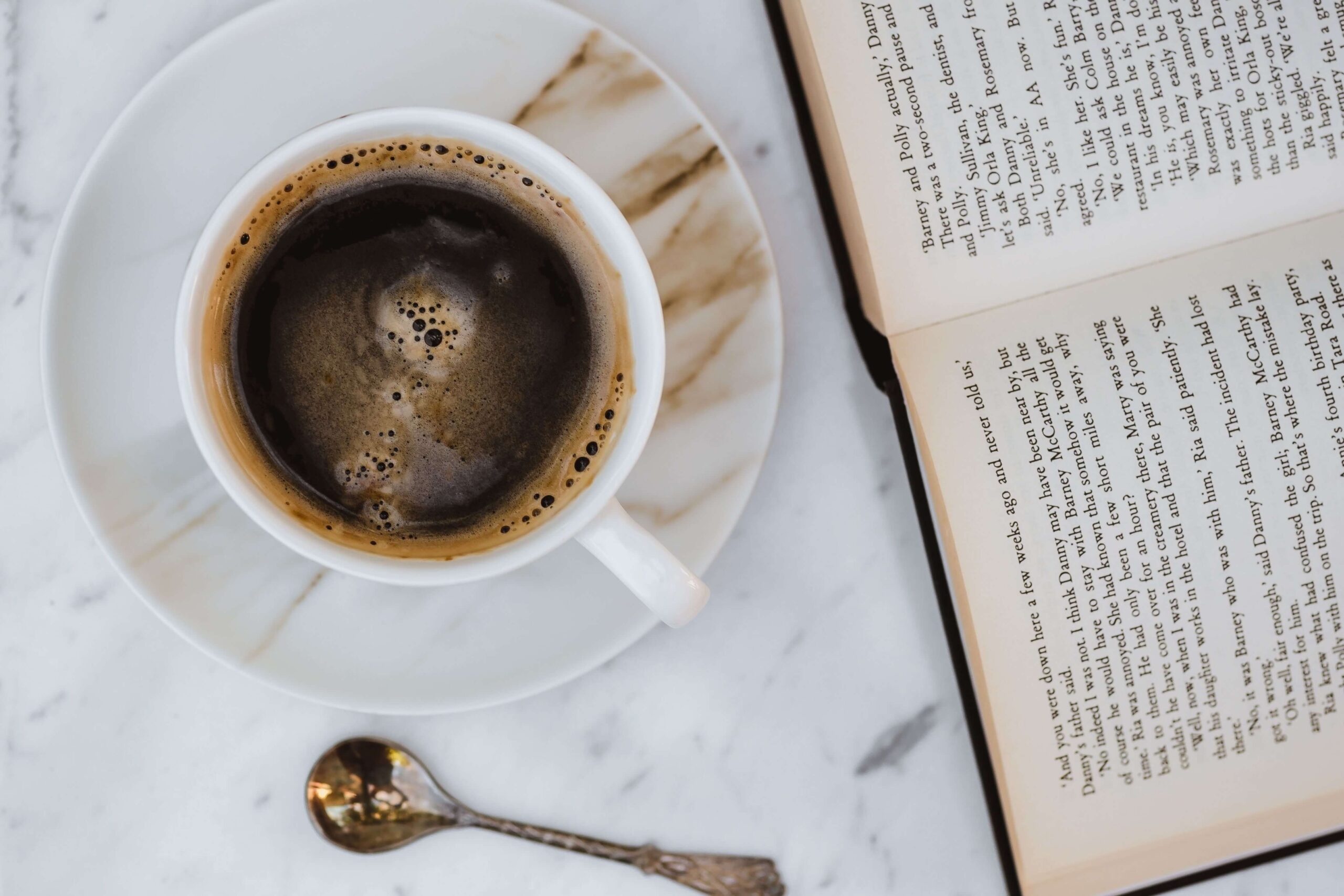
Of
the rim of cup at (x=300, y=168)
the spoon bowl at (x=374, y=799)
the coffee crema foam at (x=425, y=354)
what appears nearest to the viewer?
the rim of cup at (x=300, y=168)

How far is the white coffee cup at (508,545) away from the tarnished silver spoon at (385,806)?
0.86 feet

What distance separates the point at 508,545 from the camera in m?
0.62

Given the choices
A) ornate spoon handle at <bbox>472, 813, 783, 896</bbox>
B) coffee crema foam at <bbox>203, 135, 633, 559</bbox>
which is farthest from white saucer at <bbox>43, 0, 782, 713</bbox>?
ornate spoon handle at <bbox>472, 813, 783, 896</bbox>

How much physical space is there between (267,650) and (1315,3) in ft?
2.90

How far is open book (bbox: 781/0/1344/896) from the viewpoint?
0.71 metres

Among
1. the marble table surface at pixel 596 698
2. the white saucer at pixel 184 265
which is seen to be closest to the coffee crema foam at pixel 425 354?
the white saucer at pixel 184 265

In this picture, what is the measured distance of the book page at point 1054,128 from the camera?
2.31 ft

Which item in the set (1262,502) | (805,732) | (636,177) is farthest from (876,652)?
(636,177)

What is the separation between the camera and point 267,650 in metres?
0.70

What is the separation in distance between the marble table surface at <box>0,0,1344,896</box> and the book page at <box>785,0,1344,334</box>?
0.10 meters

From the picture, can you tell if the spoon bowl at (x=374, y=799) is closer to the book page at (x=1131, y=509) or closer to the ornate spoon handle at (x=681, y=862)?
the ornate spoon handle at (x=681, y=862)

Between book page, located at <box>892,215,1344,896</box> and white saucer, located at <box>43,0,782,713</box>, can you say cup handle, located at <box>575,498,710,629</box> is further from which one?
book page, located at <box>892,215,1344,896</box>

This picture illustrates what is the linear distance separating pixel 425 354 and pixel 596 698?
31 centimetres

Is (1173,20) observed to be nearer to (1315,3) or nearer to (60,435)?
(1315,3)
